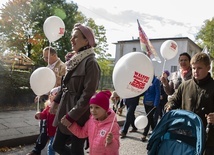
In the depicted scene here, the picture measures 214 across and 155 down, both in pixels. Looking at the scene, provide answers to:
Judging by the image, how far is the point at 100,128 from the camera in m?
2.34

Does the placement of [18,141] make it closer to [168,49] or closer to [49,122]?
[49,122]

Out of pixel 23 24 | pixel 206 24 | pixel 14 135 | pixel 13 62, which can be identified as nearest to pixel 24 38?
pixel 23 24

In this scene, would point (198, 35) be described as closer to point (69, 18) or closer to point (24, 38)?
point (69, 18)

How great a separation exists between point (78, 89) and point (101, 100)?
0.27 m

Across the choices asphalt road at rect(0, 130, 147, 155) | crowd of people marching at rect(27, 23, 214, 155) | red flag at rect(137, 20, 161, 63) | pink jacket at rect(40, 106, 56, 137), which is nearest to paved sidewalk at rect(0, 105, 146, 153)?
asphalt road at rect(0, 130, 147, 155)

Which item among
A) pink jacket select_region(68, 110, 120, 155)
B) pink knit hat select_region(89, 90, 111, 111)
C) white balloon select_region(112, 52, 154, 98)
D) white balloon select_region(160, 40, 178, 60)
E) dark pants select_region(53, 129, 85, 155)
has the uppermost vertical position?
white balloon select_region(160, 40, 178, 60)

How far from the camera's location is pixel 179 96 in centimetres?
257

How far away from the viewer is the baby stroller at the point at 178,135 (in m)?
1.99

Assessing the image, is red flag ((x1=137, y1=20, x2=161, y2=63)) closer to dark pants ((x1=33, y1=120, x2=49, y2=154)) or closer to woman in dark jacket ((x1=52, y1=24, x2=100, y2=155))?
woman in dark jacket ((x1=52, y1=24, x2=100, y2=155))

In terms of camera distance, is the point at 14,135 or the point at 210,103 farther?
→ the point at 14,135

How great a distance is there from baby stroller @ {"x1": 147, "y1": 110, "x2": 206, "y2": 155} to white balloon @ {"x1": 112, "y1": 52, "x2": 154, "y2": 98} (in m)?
0.41

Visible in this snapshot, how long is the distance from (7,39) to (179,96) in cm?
1332

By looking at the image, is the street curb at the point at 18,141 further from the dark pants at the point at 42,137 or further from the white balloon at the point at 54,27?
the white balloon at the point at 54,27

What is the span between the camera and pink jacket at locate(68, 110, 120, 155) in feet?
7.41
